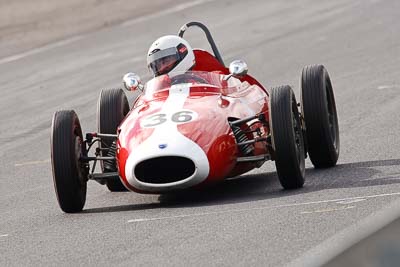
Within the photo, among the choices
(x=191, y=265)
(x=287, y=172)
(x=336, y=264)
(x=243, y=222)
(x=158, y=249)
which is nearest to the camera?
(x=336, y=264)

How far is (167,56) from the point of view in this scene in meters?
10.9

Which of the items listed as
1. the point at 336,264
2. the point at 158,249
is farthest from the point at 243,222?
the point at 336,264

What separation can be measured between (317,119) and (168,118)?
149cm

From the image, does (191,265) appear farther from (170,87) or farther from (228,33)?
(228,33)

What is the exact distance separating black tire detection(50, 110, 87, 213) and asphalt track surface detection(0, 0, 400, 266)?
0.13 meters

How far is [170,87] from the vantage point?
1059 centimetres

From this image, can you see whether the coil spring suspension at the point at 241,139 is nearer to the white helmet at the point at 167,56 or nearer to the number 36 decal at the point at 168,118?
the number 36 decal at the point at 168,118

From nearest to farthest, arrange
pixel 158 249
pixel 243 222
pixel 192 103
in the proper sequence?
pixel 158 249
pixel 243 222
pixel 192 103

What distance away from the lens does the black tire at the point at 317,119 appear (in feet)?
34.2

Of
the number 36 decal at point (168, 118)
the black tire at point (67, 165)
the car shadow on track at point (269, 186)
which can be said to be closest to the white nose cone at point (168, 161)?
the number 36 decal at point (168, 118)

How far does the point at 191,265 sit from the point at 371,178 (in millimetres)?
3195

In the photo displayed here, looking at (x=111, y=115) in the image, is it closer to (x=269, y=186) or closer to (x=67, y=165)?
(x=67, y=165)

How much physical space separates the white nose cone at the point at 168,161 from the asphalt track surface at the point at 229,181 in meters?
0.22

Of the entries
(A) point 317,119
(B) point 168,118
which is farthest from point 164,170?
(A) point 317,119
